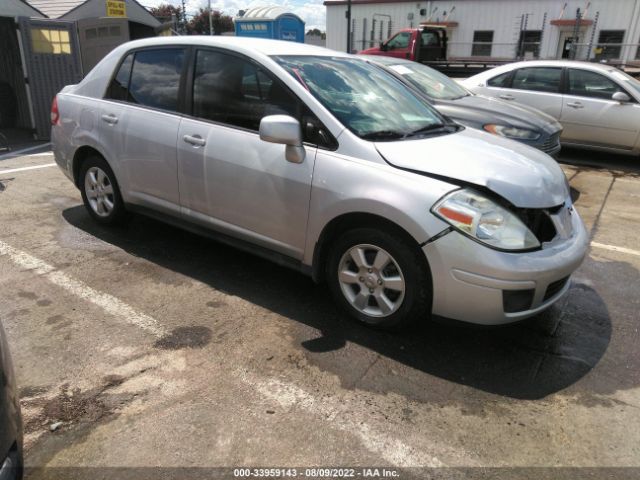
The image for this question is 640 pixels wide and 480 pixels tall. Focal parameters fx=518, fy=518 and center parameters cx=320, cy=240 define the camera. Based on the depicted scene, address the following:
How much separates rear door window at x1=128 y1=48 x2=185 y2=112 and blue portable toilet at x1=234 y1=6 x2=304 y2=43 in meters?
14.5

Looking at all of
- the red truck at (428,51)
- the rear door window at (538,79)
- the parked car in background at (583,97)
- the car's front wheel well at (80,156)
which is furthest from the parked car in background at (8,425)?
the red truck at (428,51)

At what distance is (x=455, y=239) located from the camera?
278cm

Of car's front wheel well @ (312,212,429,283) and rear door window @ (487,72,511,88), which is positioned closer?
car's front wheel well @ (312,212,429,283)

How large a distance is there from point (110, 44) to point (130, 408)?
36.0 feet

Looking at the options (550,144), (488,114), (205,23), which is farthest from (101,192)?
(205,23)

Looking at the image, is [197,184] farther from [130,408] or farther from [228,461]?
[228,461]

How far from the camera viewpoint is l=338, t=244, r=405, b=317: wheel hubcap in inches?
121

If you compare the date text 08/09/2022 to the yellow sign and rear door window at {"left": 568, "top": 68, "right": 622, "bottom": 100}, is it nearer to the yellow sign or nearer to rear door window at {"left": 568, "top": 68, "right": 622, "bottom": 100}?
rear door window at {"left": 568, "top": 68, "right": 622, "bottom": 100}

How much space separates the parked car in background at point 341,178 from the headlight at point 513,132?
2563 mm

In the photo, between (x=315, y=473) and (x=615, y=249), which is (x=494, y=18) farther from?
(x=315, y=473)

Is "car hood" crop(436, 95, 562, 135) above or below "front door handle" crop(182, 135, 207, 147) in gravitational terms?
below

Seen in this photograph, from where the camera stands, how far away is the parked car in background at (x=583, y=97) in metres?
7.94

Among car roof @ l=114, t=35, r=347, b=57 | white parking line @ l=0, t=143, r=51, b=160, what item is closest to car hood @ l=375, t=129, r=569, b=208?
car roof @ l=114, t=35, r=347, b=57

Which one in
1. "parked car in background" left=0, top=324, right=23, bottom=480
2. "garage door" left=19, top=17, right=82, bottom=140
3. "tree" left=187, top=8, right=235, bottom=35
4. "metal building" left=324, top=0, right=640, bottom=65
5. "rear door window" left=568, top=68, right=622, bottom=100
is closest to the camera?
"parked car in background" left=0, top=324, right=23, bottom=480
